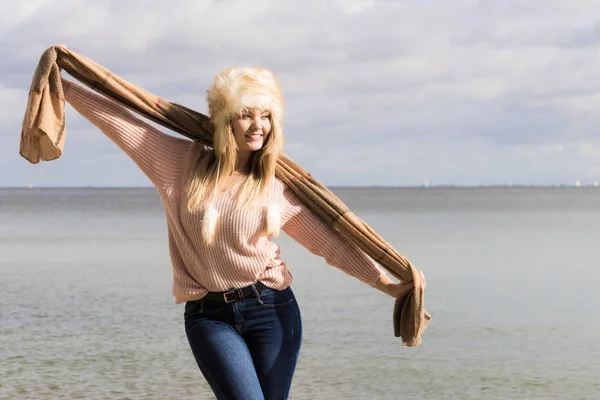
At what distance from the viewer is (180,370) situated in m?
9.11

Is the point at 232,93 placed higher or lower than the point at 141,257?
lower

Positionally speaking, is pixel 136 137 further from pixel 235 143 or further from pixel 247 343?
pixel 247 343

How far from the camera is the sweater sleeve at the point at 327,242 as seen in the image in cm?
389

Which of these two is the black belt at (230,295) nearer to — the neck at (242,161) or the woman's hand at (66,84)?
the neck at (242,161)

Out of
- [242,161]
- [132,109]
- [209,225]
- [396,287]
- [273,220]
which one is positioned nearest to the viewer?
[209,225]

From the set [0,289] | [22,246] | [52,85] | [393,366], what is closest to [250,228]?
[52,85]

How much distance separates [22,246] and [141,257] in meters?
6.12

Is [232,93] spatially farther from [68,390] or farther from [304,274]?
[304,274]

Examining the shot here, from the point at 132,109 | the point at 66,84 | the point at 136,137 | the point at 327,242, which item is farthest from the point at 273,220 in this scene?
the point at 66,84

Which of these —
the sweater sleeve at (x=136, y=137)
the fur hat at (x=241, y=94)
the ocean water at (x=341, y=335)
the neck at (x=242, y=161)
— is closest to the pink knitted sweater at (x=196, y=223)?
the sweater sleeve at (x=136, y=137)

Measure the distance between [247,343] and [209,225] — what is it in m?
0.51

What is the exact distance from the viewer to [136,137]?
3.71 metres

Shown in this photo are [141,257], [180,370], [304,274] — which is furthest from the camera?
[141,257]

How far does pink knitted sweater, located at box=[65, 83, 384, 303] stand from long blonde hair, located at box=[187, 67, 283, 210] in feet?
0.16
